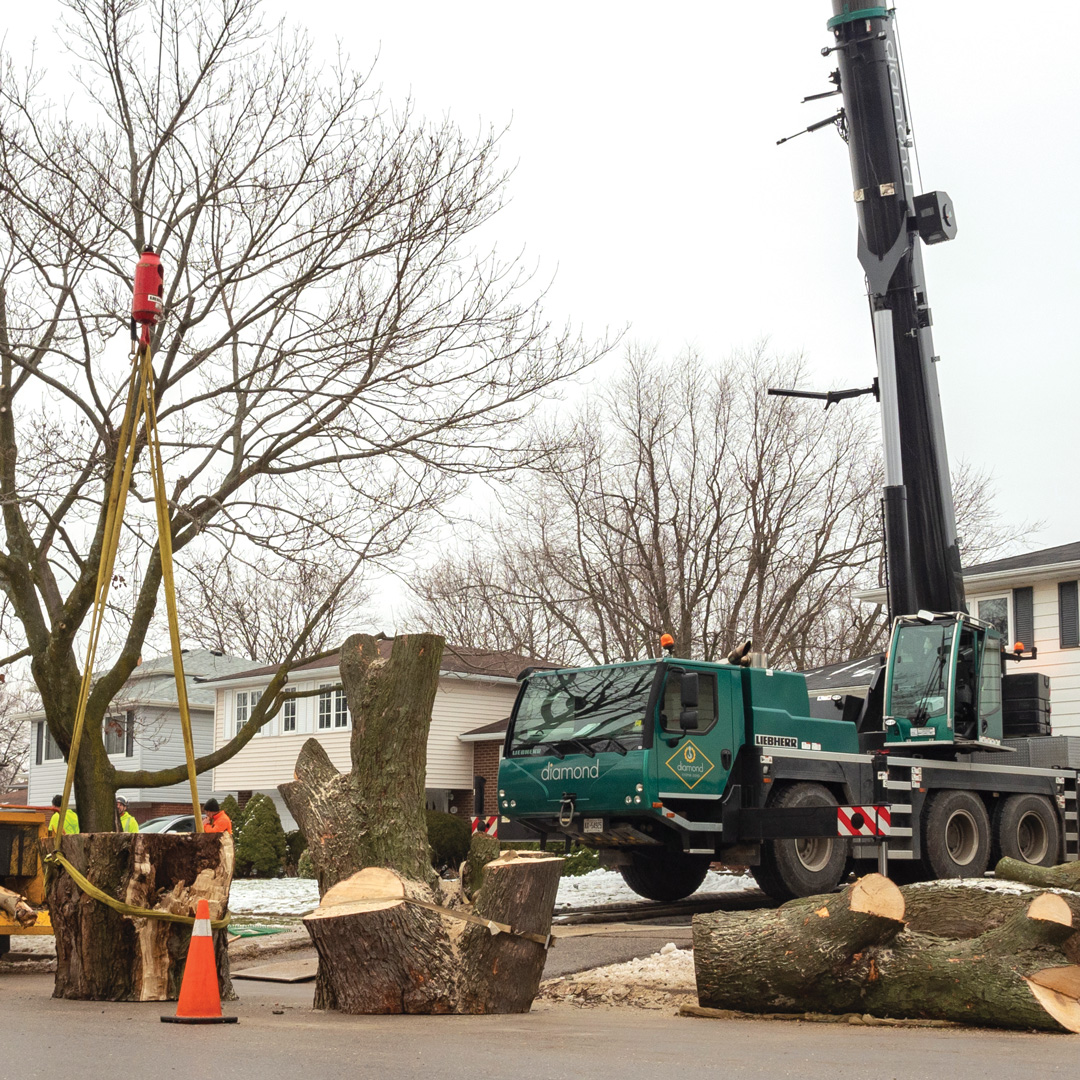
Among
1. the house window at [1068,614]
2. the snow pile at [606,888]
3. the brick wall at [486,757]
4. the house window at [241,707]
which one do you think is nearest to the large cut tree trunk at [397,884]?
the snow pile at [606,888]

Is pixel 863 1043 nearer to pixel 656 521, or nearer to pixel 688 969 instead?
pixel 688 969

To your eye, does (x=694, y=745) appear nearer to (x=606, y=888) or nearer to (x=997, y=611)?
(x=606, y=888)

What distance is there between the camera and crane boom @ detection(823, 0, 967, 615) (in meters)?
15.3

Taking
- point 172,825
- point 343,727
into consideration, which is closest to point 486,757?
point 343,727

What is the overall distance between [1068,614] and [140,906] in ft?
59.6

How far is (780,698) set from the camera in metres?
14.0

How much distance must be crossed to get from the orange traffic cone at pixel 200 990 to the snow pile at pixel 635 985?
2615 mm

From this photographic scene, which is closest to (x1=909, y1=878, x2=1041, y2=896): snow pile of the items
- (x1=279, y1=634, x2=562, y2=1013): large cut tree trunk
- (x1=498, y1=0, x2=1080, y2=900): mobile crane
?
(x1=279, y1=634, x2=562, y2=1013): large cut tree trunk

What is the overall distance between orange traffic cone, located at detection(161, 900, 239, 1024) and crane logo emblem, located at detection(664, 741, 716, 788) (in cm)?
655

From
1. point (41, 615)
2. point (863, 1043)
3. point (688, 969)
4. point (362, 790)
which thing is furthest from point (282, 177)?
point (863, 1043)

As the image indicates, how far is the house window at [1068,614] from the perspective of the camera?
22234 millimetres

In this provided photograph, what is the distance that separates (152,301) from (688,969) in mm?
5820

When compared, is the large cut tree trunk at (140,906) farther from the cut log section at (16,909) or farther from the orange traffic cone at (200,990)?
the cut log section at (16,909)

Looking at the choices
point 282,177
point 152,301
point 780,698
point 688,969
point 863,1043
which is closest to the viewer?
point 863,1043
